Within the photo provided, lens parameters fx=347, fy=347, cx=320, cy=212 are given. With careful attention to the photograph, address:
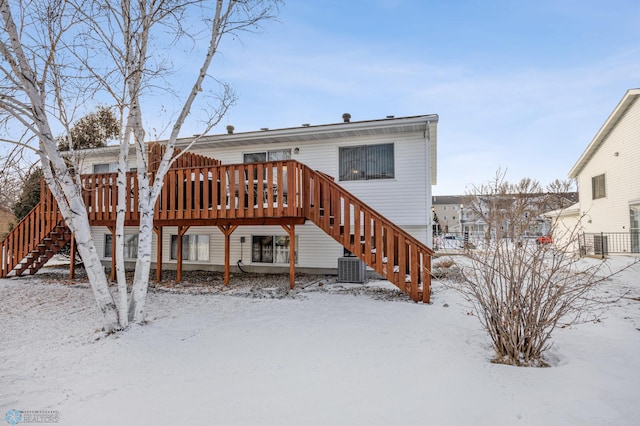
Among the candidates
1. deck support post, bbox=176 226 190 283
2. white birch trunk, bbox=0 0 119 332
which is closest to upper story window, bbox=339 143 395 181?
deck support post, bbox=176 226 190 283

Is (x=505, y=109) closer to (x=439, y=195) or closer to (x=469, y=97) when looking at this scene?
(x=469, y=97)

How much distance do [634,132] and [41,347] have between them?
1876cm

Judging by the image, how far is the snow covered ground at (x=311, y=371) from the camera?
2.76m

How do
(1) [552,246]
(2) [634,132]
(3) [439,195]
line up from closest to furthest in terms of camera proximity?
(1) [552,246] < (2) [634,132] < (3) [439,195]

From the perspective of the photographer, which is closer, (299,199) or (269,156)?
(299,199)

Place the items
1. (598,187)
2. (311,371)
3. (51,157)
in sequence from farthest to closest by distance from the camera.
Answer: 1. (598,187)
2. (51,157)
3. (311,371)

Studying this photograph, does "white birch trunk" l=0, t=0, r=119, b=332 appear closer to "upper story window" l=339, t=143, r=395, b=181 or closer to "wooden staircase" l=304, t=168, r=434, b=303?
"wooden staircase" l=304, t=168, r=434, b=303

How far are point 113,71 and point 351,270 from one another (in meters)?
6.58

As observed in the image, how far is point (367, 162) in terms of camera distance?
33.8 feet

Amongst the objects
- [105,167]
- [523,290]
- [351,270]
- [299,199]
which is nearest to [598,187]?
[351,270]

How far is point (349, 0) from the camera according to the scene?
376 inches

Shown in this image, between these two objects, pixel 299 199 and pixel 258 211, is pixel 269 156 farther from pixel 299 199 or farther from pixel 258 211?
pixel 299 199

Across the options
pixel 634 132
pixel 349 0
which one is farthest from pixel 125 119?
pixel 634 132
